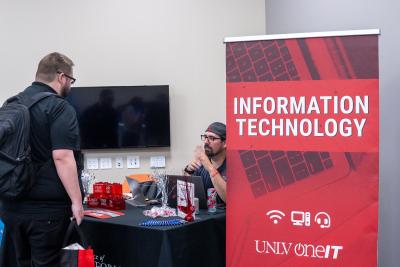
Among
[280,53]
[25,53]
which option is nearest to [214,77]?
[25,53]

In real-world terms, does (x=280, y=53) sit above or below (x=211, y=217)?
above

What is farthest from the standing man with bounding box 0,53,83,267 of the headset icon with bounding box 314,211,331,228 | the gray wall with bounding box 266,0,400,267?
the gray wall with bounding box 266,0,400,267

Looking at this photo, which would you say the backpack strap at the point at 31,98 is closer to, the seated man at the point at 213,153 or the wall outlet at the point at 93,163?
the seated man at the point at 213,153

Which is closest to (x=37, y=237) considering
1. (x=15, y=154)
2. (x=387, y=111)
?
(x=15, y=154)

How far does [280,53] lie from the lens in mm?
1988

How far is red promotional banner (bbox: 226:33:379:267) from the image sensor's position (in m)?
1.90

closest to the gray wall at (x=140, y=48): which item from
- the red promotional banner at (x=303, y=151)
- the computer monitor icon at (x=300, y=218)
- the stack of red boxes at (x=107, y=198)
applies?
the stack of red boxes at (x=107, y=198)

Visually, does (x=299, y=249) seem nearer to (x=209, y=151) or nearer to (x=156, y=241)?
(x=156, y=241)

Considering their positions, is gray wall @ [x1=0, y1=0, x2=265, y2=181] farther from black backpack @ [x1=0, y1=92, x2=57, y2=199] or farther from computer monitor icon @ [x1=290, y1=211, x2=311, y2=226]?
computer monitor icon @ [x1=290, y1=211, x2=311, y2=226]

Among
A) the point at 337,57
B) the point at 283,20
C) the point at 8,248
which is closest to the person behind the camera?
the point at 337,57

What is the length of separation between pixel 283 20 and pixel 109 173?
2.20m

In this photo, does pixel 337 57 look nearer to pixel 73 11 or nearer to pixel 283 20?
pixel 283 20

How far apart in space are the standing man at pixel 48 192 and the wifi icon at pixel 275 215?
918 mm

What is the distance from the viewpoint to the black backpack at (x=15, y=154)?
2.13m
